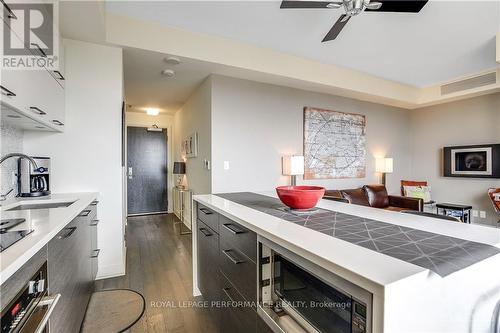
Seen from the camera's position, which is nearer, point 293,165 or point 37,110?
point 37,110

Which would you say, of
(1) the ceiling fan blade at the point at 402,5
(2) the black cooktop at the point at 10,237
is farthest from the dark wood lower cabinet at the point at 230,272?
(1) the ceiling fan blade at the point at 402,5

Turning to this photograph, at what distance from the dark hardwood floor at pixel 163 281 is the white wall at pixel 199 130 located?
91 cm

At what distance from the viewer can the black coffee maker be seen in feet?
6.89

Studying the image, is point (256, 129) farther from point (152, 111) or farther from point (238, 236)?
point (152, 111)

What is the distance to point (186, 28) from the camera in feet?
8.86

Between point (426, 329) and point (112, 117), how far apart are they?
9.41 ft

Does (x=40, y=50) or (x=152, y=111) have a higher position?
(x=152, y=111)

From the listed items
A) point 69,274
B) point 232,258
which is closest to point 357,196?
point 232,258

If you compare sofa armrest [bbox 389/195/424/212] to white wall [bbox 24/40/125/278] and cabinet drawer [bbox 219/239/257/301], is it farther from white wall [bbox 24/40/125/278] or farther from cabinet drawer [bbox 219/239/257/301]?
white wall [bbox 24/40/125/278]

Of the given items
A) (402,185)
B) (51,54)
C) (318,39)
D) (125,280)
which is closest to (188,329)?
(125,280)

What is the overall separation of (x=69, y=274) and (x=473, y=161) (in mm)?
5860

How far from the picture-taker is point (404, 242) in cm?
90

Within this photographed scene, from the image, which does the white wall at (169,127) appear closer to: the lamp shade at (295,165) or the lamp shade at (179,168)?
the lamp shade at (179,168)

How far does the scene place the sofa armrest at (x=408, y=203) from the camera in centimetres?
393
